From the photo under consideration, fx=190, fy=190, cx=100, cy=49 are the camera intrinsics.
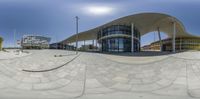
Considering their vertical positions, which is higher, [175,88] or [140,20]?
[140,20]

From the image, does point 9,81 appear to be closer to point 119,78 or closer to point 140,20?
point 119,78

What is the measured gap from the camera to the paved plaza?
10500 mm

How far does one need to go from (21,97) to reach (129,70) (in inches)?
306

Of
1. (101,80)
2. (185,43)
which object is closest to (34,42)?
(101,80)

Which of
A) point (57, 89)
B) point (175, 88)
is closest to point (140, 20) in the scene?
point (175, 88)

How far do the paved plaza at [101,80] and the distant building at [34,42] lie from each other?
2176cm

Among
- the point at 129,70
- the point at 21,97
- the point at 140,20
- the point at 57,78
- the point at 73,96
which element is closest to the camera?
the point at 21,97

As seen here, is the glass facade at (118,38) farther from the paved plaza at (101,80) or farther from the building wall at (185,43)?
the building wall at (185,43)

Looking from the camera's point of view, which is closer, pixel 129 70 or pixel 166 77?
pixel 166 77

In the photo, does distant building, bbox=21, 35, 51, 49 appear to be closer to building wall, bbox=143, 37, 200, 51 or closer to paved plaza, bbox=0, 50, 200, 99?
paved plaza, bbox=0, 50, 200, 99

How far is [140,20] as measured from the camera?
3180cm

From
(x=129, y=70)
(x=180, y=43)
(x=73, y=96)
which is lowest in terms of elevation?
(x=73, y=96)

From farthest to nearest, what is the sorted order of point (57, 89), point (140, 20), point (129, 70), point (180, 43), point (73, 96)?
point (180, 43) → point (140, 20) → point (129, 70) → point (57, 89) → point (73, 96)

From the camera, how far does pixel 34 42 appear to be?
1479 inches
